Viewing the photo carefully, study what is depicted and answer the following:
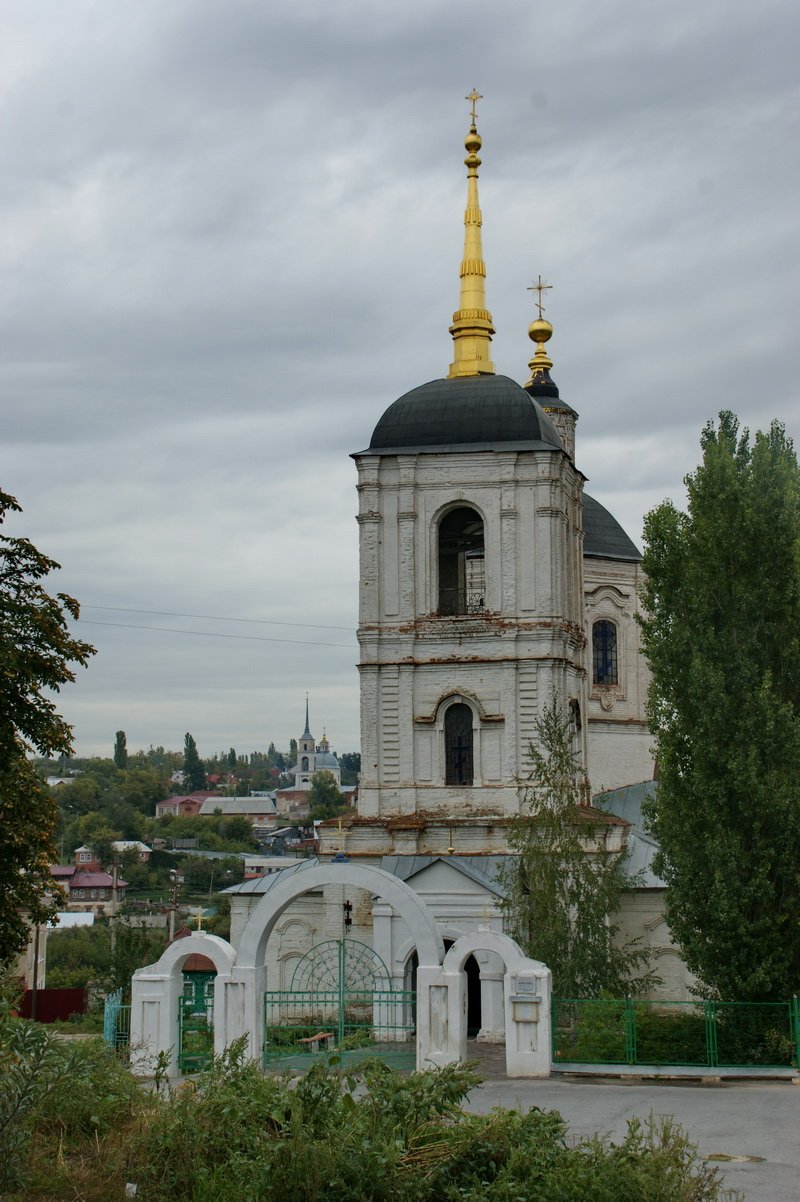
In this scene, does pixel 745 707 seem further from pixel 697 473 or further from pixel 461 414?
pixel 461 414

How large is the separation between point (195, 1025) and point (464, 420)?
1301 centimetres

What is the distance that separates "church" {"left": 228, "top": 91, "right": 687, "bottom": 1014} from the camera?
2822 centimetres

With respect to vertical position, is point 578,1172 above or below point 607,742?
below

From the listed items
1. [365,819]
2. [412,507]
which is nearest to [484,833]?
[365,819]

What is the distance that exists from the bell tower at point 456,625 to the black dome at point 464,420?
31 millimetres

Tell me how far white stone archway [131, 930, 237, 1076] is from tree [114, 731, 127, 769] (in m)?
157

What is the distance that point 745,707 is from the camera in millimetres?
20062

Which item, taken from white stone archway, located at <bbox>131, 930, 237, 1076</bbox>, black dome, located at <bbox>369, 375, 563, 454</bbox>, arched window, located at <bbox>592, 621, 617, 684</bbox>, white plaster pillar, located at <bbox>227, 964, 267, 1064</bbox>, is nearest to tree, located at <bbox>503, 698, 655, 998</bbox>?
white plaster pillar, located at <bbox>227, 964, 267, 1064</bbox>

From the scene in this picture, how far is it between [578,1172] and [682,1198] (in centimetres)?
68

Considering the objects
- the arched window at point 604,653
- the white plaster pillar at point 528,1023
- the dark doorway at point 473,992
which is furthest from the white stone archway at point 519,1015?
the arched window at point 604,653

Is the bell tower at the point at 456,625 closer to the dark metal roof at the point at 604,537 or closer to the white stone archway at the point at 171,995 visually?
the dark metal roof at the point at 604,537

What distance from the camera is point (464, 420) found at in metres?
29.3

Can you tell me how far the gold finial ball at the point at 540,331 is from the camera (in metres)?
39.5

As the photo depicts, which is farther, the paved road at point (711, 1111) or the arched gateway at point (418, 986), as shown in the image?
the arched gateway at point (418, 986)
